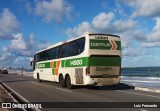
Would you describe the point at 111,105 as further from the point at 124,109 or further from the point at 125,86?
the point at 125,86

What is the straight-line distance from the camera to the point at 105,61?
23.4m

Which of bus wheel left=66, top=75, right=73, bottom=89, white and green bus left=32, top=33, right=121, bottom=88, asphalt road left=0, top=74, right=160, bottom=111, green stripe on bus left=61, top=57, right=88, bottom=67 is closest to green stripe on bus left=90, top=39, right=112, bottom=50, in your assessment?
white and green bus left=32, top=33, right=121, bottom=88

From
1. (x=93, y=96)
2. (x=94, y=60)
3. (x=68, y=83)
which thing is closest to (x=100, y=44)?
(x=94, y=60)

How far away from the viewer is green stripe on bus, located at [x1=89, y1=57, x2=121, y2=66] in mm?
23098

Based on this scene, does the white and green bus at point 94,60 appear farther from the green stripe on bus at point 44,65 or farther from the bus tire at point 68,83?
the green stripe on bus at point 44,65

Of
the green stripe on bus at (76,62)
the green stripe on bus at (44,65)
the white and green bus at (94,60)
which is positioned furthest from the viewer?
the green stripe on bus at (44,65)

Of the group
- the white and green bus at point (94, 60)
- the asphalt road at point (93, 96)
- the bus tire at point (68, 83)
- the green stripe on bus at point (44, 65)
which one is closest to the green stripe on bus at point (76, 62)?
the white and green bus at point (94, 60)

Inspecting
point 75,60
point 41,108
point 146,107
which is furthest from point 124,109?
point 75,60

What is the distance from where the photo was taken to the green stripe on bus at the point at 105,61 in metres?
23.1

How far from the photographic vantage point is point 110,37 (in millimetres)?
23781

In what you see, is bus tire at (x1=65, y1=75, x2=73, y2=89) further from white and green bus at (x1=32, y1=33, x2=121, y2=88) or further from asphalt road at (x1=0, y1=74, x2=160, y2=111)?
asphalt road at (x1=0, y1=74, x2=160, y2=111)

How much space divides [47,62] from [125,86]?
354 inches

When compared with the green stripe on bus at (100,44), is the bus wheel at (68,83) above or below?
below

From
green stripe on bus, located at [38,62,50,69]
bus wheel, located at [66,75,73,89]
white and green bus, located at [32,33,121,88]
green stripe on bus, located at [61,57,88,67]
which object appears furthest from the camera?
green stripe on bus, located at [38,62,50,69]
